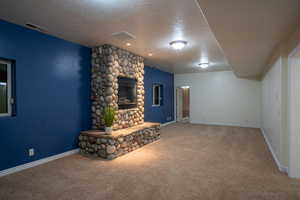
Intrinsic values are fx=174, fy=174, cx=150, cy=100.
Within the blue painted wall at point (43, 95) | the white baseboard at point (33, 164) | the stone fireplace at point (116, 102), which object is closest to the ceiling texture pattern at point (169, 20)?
the blue painted wall at point (43, 95)

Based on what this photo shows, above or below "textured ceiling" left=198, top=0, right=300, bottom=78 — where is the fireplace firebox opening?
below

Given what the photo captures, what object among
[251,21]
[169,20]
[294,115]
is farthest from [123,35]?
[294,115]

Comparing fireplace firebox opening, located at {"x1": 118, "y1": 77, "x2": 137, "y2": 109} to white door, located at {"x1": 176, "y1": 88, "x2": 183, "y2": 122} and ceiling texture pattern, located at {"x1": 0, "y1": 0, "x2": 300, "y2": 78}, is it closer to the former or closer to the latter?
ceiling texture pattern, located at {"x1": 0, "y1": 0, "x2": 300, "y2": 78}

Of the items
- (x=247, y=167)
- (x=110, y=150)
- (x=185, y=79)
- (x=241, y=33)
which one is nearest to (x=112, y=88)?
(x=110, y=150)

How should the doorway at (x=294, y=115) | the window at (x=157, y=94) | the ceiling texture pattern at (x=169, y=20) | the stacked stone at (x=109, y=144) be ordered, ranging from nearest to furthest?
1. the ceiling texture pattern at (x=169, y=20)
2. the doorway at (x=294, y=115)
3. the stacked stone at (x=109, y=144)
4. the window at (x=157, y=94)

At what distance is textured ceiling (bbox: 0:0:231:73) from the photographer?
2297 millimetres

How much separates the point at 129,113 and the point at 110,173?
204 cm

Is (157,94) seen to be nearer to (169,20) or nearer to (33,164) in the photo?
(169,20)

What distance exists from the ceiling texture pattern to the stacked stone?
7.00 ft

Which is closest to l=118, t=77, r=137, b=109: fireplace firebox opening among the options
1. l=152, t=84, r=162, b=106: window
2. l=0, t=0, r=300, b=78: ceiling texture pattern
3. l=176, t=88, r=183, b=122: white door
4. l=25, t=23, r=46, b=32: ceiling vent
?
l=0, t=0, r=300, b=78: ceiling texture pattern

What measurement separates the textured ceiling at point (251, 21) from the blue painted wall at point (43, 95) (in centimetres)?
308

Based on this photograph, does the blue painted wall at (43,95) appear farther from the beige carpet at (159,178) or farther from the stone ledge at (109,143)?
the beige carpet at (159,178)

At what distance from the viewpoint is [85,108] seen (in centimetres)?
428

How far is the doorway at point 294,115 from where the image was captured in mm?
2707
